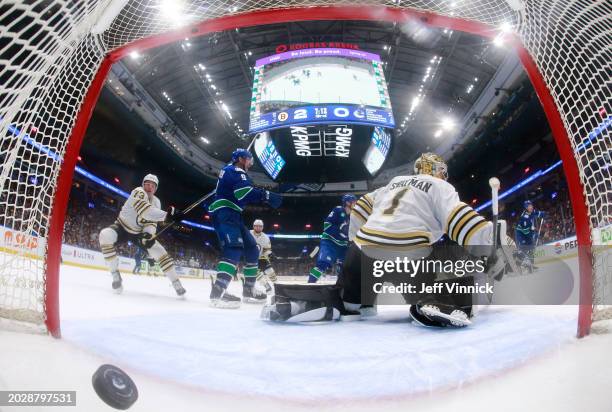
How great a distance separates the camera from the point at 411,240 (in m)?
1.70

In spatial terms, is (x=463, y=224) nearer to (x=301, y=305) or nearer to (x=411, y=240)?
(x=411, y=240)

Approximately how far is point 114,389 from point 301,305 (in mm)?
1178

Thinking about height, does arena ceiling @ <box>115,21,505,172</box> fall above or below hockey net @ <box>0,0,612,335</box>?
above

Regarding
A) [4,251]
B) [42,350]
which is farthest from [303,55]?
[42,350]

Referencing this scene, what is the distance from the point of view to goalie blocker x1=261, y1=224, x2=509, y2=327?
1546 millimetres

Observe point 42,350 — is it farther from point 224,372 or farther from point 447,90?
point 447,90

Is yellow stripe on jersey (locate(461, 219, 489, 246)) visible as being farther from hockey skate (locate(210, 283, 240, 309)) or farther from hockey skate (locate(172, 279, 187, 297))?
hockey skate (locate(172, 279, 187, 297))

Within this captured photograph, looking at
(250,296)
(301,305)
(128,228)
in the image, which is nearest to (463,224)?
(301,305)

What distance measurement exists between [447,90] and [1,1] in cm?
1430

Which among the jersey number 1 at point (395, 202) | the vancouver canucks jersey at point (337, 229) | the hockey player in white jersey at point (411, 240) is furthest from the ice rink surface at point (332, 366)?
the vancouver canucks jersey at point (337, 229)

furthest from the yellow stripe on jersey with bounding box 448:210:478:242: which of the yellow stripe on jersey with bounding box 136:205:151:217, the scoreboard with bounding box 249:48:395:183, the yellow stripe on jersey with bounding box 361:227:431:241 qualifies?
the scoreboard with bounding box 249:48:395:183

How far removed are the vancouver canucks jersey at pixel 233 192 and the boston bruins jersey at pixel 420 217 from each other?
1367mm

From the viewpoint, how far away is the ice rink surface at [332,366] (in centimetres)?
74

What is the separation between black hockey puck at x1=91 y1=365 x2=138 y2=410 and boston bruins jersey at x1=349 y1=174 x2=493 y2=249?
128 cm
